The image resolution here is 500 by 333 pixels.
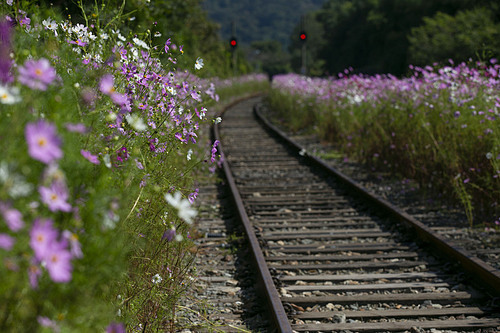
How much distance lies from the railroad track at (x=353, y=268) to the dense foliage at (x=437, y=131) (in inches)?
40.5

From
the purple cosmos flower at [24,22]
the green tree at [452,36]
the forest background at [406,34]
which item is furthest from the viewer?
the forest background at [406,34]

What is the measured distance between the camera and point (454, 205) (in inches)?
269

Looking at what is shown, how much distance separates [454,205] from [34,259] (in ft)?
20.4

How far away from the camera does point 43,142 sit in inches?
51.0

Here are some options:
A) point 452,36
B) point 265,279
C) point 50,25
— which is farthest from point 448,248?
point 452,36

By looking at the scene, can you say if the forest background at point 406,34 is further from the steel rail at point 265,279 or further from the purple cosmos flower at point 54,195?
the purple cosmos flower at point 54,195

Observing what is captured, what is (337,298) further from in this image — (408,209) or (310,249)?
(408,209)

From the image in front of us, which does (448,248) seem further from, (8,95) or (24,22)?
(8,95)

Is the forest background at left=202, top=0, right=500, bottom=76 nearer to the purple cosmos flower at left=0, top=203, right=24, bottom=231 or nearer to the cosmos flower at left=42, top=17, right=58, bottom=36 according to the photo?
the cosmos flower at left=42, top=17, right=58, bottom=36

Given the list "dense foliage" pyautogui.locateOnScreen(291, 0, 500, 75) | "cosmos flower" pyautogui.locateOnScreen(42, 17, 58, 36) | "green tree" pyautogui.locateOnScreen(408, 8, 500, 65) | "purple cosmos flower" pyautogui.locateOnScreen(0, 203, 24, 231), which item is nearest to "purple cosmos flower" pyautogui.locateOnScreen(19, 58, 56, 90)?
"purple cosmos flower" pyautogui.locateOnScreen(0, 203, 24, 231)

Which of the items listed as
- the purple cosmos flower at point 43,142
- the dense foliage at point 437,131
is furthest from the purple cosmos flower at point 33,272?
the dense foliage at point 437,131

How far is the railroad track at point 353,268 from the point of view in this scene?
149 inches

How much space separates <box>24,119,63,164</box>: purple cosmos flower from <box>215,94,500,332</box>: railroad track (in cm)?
236

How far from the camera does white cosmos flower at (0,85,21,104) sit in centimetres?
156
